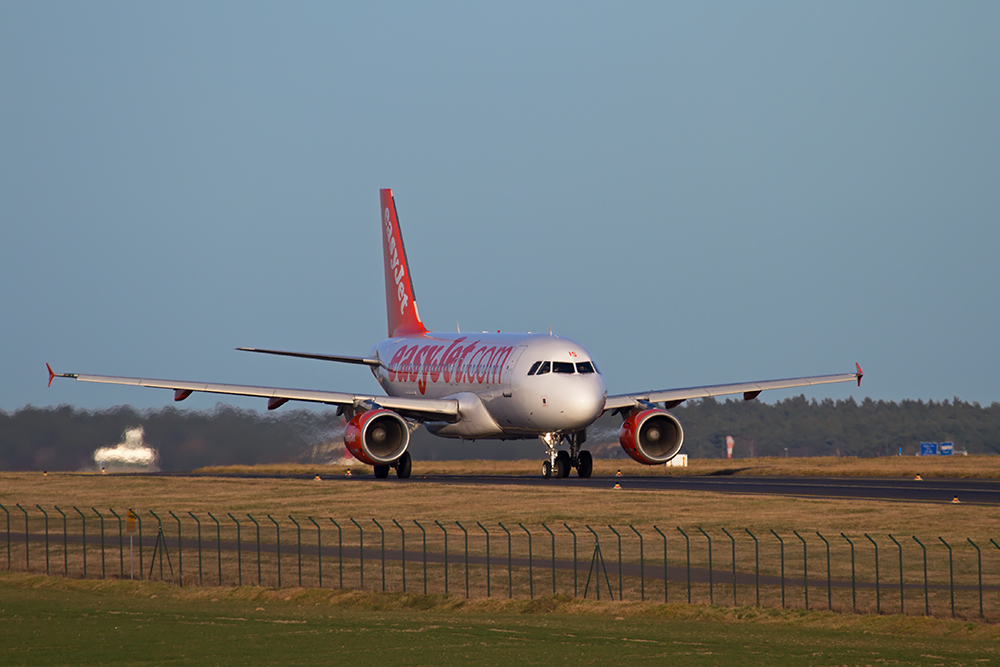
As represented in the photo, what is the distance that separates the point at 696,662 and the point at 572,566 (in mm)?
12634

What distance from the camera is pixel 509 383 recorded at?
5344 centimetres

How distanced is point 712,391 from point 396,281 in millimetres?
20393

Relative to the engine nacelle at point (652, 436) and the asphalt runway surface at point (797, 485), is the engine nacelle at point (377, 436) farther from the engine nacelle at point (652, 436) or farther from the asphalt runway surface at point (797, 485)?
the engine nacelle at point (652, 436)

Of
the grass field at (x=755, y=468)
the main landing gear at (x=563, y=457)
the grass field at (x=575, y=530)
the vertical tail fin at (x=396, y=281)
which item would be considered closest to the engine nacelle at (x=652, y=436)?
the main landing gear at (x=563, y=457)

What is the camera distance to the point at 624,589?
31.3m

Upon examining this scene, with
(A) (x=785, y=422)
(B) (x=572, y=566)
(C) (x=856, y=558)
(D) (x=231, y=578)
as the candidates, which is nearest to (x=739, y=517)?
(C) (x=856, y=558)

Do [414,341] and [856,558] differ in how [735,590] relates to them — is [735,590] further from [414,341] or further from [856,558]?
[414,341]

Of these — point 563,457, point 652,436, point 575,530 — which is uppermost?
point 652,436

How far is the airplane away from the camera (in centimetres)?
5228

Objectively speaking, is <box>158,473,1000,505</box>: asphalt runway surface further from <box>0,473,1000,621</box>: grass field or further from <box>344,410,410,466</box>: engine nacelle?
<box>0,473,1000,621</box>: grass field

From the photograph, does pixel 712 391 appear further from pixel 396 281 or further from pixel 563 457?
pixel 396 281

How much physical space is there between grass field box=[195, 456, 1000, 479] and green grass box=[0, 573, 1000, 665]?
34051 mm

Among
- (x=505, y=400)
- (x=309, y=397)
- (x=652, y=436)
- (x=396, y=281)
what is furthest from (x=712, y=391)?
(x=396, y=281)

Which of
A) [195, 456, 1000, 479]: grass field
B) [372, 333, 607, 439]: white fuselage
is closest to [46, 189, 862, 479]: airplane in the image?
[372, 333, 607, 439]: white fuselage
